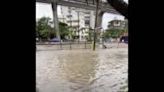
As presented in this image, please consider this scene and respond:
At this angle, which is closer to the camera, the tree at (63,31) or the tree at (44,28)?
the tree at (44,28)

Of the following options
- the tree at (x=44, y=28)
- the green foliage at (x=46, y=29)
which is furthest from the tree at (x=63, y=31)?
the tree at (x=44, y=28)

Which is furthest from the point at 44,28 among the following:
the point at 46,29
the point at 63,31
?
the point at 63,31

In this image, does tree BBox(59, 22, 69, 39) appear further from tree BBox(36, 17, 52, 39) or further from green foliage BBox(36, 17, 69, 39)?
tree BBox(36, 17, 52, 39)

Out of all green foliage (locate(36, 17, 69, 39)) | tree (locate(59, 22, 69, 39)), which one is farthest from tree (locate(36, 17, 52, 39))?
tree (locate(59, 22, 69, 39))

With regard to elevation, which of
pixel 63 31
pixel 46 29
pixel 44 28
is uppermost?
pixel 44 28

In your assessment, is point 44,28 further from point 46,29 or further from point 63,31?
point 63,31

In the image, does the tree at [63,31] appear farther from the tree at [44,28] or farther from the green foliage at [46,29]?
the tree at [44,28]

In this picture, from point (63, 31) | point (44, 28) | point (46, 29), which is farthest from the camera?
point (63, 31)
